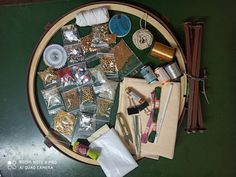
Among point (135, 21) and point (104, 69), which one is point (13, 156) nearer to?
point (104, 69)

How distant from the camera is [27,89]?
1.34 meters

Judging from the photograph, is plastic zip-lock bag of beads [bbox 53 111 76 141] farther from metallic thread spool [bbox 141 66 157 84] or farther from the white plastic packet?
metallic thread spool [bbox 141 66 157 84]

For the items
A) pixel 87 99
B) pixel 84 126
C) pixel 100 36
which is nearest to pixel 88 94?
pixel 87 99

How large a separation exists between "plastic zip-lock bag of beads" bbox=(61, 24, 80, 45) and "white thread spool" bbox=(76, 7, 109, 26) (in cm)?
5

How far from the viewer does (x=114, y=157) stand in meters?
1.30

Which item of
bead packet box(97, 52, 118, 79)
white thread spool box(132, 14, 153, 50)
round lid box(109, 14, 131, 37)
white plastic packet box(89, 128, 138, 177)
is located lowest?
white plastic packet box(89, 128, 138, 177)

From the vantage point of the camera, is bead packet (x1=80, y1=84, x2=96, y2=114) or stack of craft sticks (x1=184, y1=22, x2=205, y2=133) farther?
bead packet (x1=80, y1=84, x2=96, y2=114)

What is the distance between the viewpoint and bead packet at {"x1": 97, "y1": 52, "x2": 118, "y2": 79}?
1.30 m

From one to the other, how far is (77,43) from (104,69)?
16 cm

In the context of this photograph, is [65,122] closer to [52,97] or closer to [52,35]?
[52,97]

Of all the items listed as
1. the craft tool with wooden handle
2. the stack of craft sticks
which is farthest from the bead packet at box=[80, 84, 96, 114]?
the stack of craft sticks

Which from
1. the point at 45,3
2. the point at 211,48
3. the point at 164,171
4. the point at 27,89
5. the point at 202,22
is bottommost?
the point at 164,171

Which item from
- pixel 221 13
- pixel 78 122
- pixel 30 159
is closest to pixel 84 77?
pixel 78 122

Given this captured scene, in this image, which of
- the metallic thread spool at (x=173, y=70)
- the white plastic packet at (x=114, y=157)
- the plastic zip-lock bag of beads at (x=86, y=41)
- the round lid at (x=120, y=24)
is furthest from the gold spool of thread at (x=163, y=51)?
the white plastic packet at (x=114, y=157)
